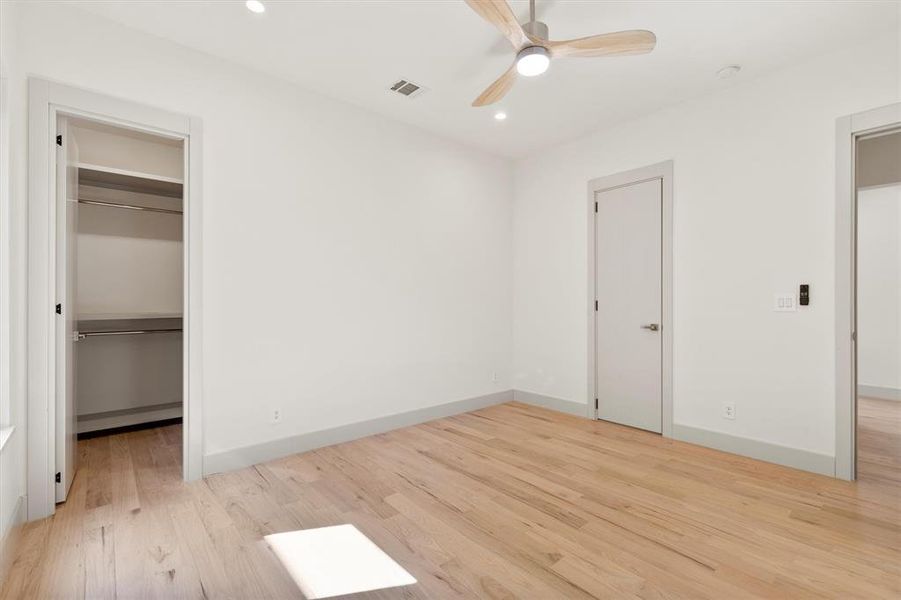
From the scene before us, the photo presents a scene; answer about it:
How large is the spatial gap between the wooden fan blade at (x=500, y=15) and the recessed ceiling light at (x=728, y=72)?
187cm

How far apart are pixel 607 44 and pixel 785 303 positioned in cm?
235

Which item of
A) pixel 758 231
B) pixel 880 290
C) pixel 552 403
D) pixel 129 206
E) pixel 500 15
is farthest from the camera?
pixel 880 290

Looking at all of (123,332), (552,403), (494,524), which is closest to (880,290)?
(552,403)

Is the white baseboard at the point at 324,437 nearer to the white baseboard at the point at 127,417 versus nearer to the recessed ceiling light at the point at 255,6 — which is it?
the white baseboard at the point at 127,417

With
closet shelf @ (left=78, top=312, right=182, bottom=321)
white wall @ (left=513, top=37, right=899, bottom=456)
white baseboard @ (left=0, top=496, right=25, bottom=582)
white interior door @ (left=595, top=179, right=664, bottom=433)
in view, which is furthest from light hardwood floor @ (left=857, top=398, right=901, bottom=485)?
closet shelf @ (left=78, top=312, right=182, bottom=321)

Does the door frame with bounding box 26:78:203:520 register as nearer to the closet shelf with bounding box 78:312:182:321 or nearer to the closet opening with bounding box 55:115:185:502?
the closet opening with bounding box 55:115:185:502

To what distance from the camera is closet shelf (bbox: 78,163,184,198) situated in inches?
138

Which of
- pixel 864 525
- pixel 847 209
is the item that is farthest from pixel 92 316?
pixel 847 209

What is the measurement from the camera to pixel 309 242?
343 centimetres

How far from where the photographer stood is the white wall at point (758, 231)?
9.71ft

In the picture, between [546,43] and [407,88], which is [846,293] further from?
[407,88]

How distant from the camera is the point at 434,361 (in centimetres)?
435

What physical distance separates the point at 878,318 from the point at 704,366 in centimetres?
379

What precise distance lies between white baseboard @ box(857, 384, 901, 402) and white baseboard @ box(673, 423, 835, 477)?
11.6 ft
